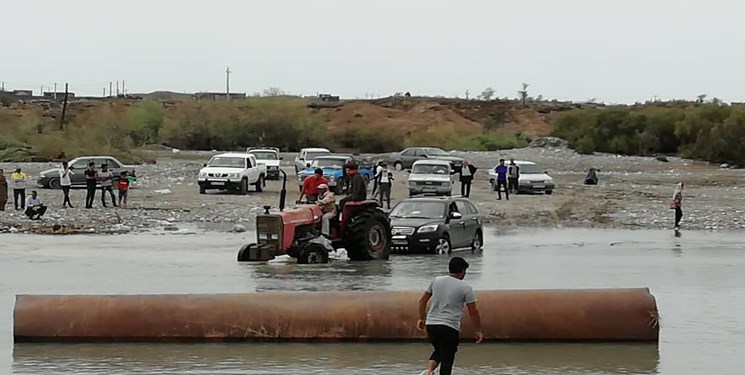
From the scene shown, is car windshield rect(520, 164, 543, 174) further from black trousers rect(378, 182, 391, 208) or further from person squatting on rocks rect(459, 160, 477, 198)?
black trousers rect(378, 182, 391, 208)

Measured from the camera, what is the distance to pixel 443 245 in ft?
88.8

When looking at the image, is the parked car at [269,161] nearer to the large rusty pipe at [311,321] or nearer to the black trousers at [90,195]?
the black trousers at [90,195]

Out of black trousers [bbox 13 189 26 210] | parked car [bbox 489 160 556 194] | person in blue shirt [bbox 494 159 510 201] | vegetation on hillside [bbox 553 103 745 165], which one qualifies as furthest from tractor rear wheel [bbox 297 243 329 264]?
vegetation on hillside [bbox 553 103 745 165]

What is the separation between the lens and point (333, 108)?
163 metres

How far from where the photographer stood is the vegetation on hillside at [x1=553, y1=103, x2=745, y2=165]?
8788 centimetres

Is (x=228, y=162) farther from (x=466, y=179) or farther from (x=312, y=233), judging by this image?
(x=312, y=233)

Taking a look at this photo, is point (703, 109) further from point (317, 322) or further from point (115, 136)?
point (317, 322)

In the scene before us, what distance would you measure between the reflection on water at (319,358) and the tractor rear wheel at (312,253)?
29.1 ft

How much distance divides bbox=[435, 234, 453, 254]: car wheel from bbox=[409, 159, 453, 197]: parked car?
68.0 feet

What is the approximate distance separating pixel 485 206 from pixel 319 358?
97.0 feet

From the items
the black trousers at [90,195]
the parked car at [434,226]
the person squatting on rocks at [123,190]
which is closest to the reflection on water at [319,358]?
the parked car at [434,226]

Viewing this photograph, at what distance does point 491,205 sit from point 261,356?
3011 centimetres

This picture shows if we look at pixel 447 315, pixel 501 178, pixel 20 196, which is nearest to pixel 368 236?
pixel 447 315

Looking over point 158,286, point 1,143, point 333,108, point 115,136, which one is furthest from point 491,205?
point 333,108
